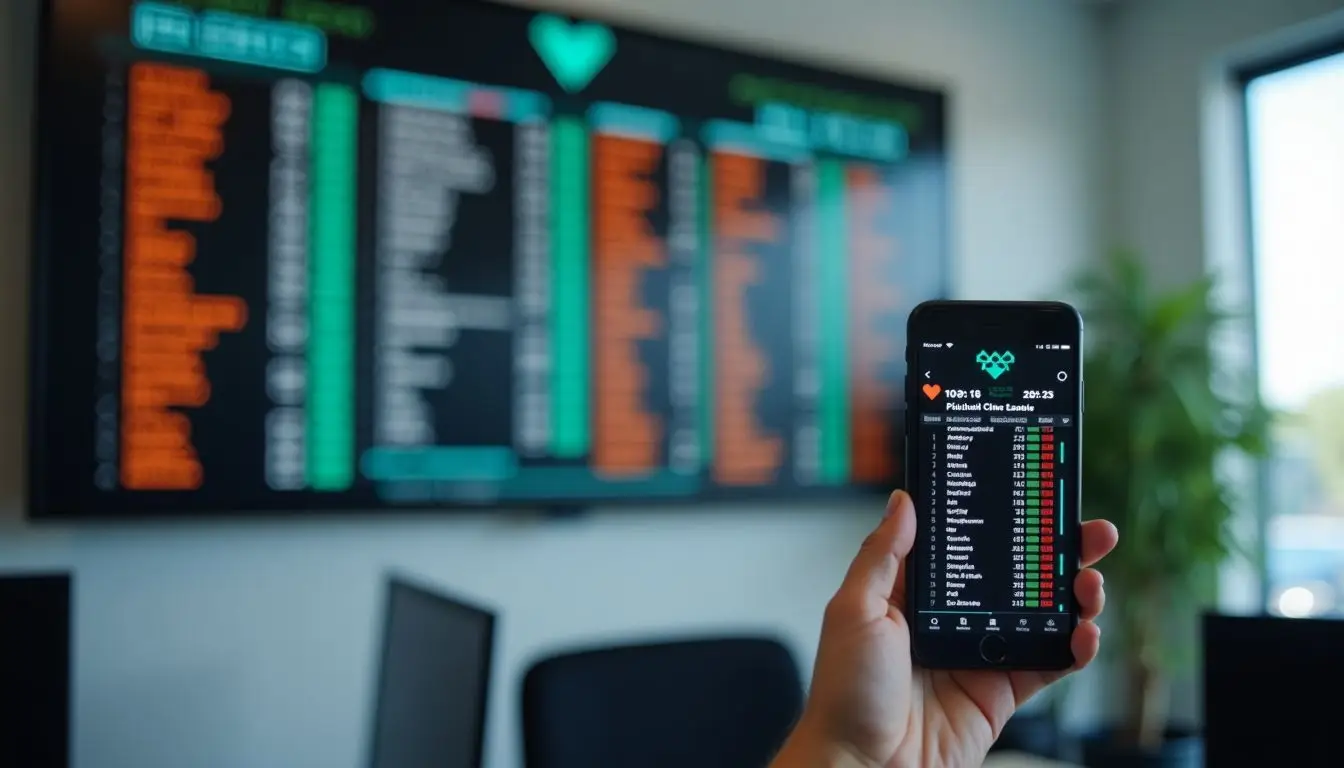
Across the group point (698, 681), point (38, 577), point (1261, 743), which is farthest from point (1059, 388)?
point (38, 577)

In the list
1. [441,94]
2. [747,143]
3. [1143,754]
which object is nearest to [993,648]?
[441,94]

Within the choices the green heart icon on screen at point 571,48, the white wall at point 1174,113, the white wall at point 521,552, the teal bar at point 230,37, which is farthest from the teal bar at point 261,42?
the white wall at point 1174,113

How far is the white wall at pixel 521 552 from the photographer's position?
70.2 inches

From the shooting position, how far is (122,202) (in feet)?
5.75

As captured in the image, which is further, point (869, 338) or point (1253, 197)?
point (1253, 197)

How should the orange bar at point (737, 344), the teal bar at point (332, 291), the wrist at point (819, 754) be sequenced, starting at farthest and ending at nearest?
the orange bar at point (737, 344) < the teal bar at point (332, 291) < the wrist at point (819, 754)

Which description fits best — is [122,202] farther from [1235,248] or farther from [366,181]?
Answer: [1235,248]

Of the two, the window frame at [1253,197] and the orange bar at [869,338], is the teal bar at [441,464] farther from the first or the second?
the window frame at [1253,197]

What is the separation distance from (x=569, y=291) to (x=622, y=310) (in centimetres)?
12

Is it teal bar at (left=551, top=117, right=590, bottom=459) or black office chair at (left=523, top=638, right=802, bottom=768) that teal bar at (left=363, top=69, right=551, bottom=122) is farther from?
black office chair at (left=523, top=638, right=802, bottom=768)

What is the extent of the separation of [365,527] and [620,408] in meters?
0.55

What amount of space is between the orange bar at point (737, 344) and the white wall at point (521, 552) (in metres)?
0.15

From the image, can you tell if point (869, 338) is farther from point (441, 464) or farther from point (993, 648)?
point (993, 648)

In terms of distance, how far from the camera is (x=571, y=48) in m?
2.18
